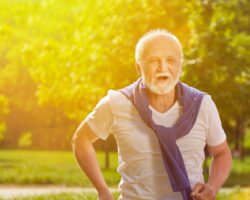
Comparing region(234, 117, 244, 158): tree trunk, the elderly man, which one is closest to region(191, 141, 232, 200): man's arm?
the elderly man

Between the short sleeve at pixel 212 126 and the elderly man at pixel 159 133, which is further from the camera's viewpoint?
the short sleeve at pixel 212 126

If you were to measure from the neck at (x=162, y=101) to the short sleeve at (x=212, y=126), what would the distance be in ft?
0.49

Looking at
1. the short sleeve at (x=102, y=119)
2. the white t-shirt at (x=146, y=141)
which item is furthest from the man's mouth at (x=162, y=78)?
the short sleeve at (x=102, y=119)

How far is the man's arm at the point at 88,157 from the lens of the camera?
3482 millimetres

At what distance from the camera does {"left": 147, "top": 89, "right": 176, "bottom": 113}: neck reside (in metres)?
3.47

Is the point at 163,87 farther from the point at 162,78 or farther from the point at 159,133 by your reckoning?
the point at 159,133

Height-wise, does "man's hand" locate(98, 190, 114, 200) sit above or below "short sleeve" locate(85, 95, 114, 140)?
below

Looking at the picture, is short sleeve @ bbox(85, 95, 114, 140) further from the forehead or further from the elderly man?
the forehead

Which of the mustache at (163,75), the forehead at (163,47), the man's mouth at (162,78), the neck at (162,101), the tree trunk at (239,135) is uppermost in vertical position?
the forehead at (163,47)

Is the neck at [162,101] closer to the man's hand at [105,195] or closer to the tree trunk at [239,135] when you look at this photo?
the man's hand at [105,195]

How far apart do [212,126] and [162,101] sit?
0.25 metres

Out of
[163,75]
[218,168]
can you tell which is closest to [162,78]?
[163,75]

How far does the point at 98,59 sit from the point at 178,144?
1697cm

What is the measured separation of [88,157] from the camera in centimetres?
354
